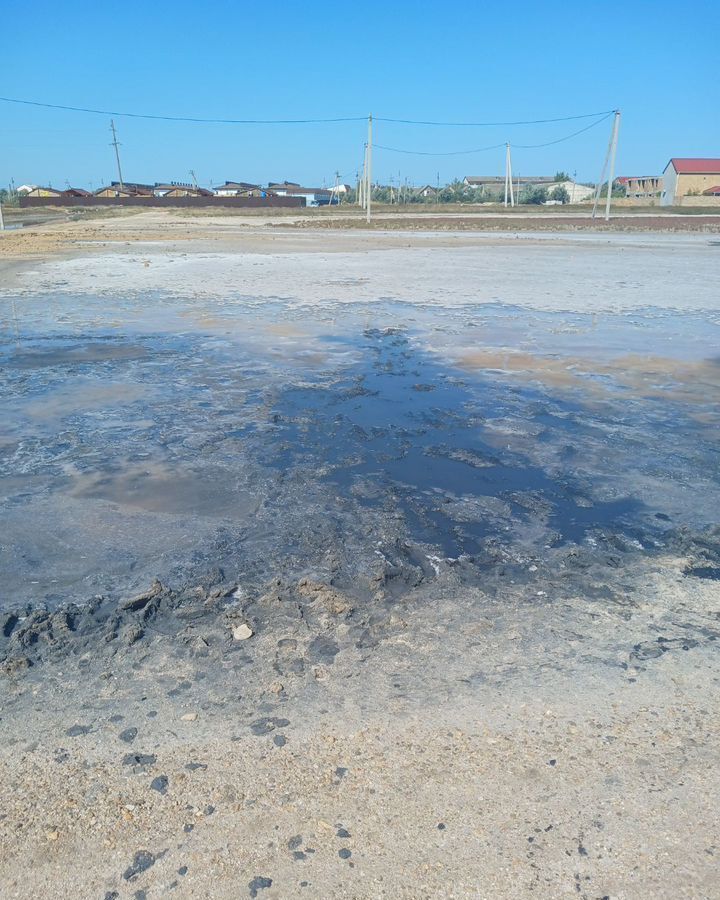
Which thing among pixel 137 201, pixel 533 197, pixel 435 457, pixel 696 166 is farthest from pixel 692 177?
pixel 435 457

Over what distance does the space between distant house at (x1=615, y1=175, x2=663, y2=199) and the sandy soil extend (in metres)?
109

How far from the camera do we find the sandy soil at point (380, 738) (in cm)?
225

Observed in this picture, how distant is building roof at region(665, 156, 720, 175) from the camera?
89438 millimetres

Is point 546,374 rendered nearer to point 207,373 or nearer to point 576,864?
point 207,373

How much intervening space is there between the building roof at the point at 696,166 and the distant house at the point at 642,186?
794cm

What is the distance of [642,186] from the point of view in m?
114

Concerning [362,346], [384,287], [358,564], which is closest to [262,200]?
[384,287]

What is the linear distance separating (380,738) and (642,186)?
12574 cm

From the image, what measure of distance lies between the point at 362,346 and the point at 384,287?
6447 mm

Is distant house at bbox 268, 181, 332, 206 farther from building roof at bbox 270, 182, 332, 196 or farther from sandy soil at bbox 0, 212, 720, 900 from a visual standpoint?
sandy soil at bbox 0, 212, 720, 900

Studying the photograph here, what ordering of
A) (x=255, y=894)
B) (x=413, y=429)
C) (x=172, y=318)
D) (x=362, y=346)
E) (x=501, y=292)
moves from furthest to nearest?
1. (x=501, y=292)
2. (x=172, y=318)
3. (x=362, y=346)
4. (x=413, y=429)
5. (x=255, y=894)

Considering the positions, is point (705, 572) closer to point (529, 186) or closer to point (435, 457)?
point (435, 457)

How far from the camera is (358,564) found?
4.11m

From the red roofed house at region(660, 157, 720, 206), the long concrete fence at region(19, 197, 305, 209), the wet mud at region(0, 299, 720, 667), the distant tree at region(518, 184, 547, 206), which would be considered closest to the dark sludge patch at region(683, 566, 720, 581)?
the wet mud at region(0, 299, 720, 667)
